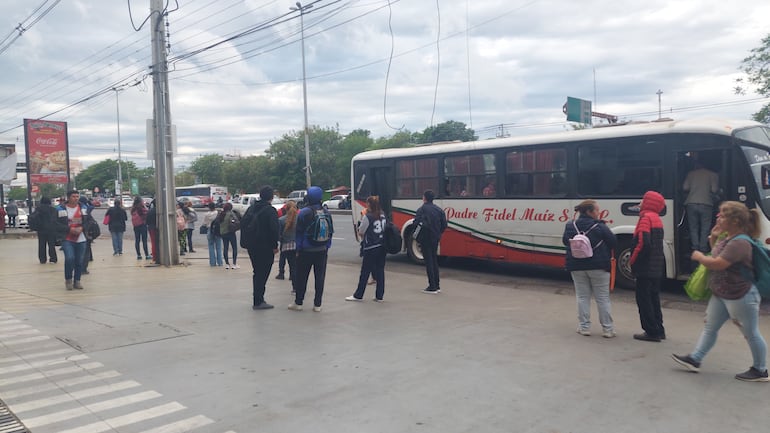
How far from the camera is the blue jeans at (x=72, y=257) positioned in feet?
35.0

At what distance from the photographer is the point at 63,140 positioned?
29.1m

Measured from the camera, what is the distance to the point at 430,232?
10266 mm

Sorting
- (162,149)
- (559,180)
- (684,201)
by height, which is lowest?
(684,201)

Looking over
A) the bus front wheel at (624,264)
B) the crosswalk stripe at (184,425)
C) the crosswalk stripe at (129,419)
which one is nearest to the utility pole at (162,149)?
the bus front wheel at (624,264)

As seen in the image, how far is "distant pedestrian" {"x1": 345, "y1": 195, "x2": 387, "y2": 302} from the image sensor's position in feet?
31.0

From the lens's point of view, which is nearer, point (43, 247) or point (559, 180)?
point (559, 180)

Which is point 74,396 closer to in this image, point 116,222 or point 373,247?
point 373,247

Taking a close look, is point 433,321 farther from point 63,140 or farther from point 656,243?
point 63,140

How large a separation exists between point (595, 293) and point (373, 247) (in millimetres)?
3593

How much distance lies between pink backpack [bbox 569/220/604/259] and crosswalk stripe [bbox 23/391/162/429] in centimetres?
468

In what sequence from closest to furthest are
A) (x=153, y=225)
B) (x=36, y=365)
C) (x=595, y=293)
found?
(x=36, y=365) → (x=595, y=293) → (x=153, y=225)

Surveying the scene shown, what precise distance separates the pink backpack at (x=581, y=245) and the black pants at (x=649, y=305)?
2.21 ft

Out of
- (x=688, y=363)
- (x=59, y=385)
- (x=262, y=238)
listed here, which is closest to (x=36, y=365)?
(x=59, y=385)

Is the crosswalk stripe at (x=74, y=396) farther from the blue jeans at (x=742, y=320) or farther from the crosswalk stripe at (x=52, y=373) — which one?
the blue jeans at (x=742, y=320)
